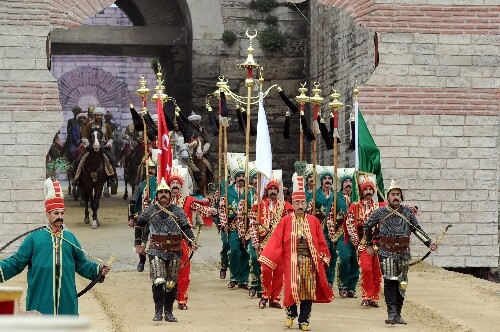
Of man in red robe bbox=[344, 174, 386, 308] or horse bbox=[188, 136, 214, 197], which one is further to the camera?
horse bbox=[188, 136, 214, 197]

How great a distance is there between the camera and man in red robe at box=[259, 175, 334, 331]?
11.1 metres

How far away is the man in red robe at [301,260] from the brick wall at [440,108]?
5.63m

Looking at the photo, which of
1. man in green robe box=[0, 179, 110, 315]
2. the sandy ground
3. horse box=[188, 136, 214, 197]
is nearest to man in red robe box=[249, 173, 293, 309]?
the sandy ground

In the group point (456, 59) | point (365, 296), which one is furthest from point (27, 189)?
point (456, 59)

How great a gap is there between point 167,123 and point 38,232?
20.4ft

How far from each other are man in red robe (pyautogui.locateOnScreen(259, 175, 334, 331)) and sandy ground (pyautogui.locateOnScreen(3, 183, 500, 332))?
300mm

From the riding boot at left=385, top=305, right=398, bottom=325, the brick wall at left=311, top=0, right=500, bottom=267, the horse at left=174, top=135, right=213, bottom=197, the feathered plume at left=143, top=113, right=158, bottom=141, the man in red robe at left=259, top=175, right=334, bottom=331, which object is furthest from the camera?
the horse at left=174, top=135, right=213, bottom=197

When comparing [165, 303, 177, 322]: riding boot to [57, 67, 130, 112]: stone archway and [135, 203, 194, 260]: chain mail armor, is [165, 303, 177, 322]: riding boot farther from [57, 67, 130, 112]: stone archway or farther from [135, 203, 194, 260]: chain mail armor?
[57, 67, 130, 112]: stone archway

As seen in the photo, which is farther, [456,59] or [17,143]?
[456,59]

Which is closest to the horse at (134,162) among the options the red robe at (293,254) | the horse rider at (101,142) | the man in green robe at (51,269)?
the horse rider at (101,142)

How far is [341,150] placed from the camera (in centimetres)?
2238

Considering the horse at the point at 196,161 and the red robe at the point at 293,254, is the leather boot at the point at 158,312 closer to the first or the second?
the red robe at the point at 293,254

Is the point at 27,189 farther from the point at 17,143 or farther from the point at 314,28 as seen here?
the point at 314,28

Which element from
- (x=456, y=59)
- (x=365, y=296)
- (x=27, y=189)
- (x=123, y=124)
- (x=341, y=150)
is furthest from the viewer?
(x=123, y=124)
